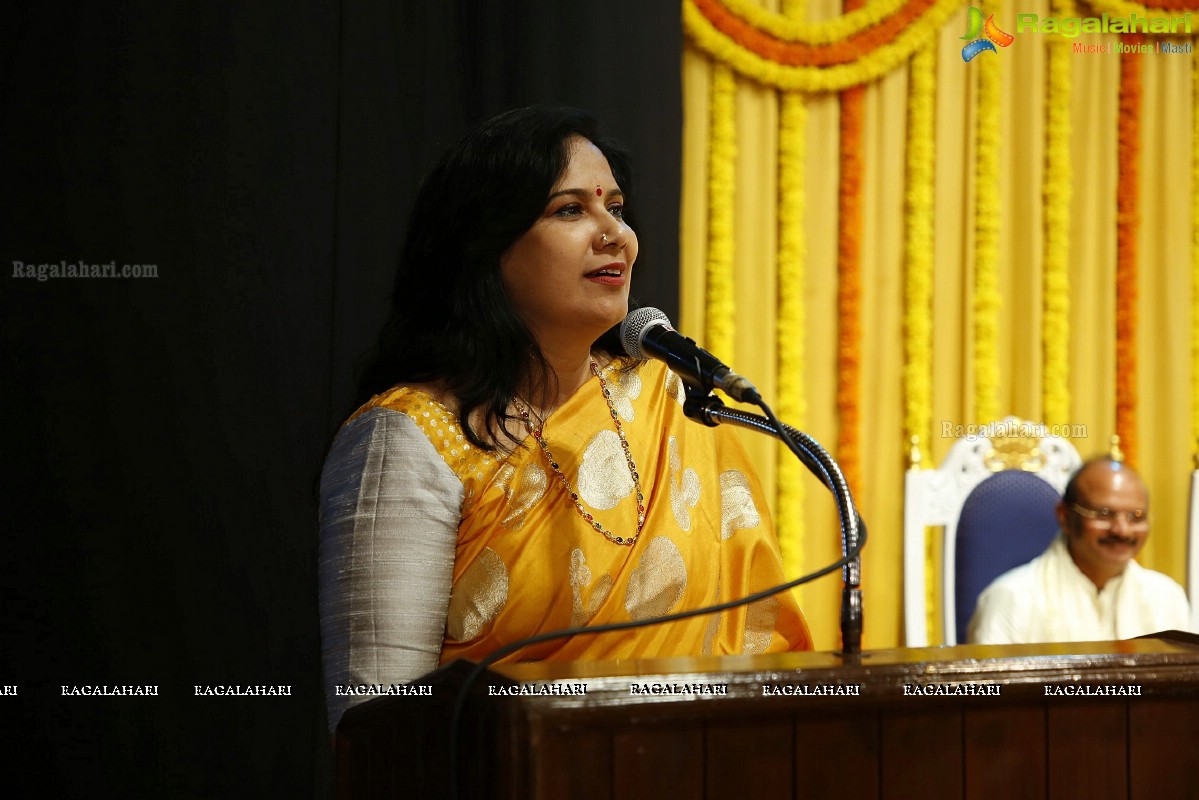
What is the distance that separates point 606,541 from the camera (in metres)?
1.57

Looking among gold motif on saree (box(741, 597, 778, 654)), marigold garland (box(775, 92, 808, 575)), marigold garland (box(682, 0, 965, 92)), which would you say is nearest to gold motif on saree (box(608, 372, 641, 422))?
gold motif on saree (box(741, 597, 778, 654))

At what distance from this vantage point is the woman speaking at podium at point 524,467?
1.48 meters

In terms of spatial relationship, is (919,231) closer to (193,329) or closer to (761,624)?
(761,624)

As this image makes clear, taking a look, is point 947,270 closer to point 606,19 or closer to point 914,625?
point 914,625

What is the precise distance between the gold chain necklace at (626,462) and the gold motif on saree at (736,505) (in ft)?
0.59

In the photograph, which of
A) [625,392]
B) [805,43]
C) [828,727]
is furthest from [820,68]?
[828,727]

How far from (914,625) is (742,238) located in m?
1.05

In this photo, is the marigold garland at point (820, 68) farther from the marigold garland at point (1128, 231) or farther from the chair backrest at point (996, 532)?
the chair backrest at point (996, 532)

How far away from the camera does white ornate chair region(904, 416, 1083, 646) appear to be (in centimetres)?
267

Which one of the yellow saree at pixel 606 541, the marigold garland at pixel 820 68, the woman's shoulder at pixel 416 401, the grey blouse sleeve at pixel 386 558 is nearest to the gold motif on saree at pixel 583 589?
the yellow saree at pixel 606 541

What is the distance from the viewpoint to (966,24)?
124 inches

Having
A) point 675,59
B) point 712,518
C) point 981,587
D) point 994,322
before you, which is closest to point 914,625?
Result: point 981,587

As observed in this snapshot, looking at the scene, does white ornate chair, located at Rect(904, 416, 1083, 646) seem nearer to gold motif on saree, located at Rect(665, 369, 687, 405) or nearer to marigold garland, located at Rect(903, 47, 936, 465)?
marigold garland, located at Rect(903, 47, 936, 465)

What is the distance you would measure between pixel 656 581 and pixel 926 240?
6.12 ft
